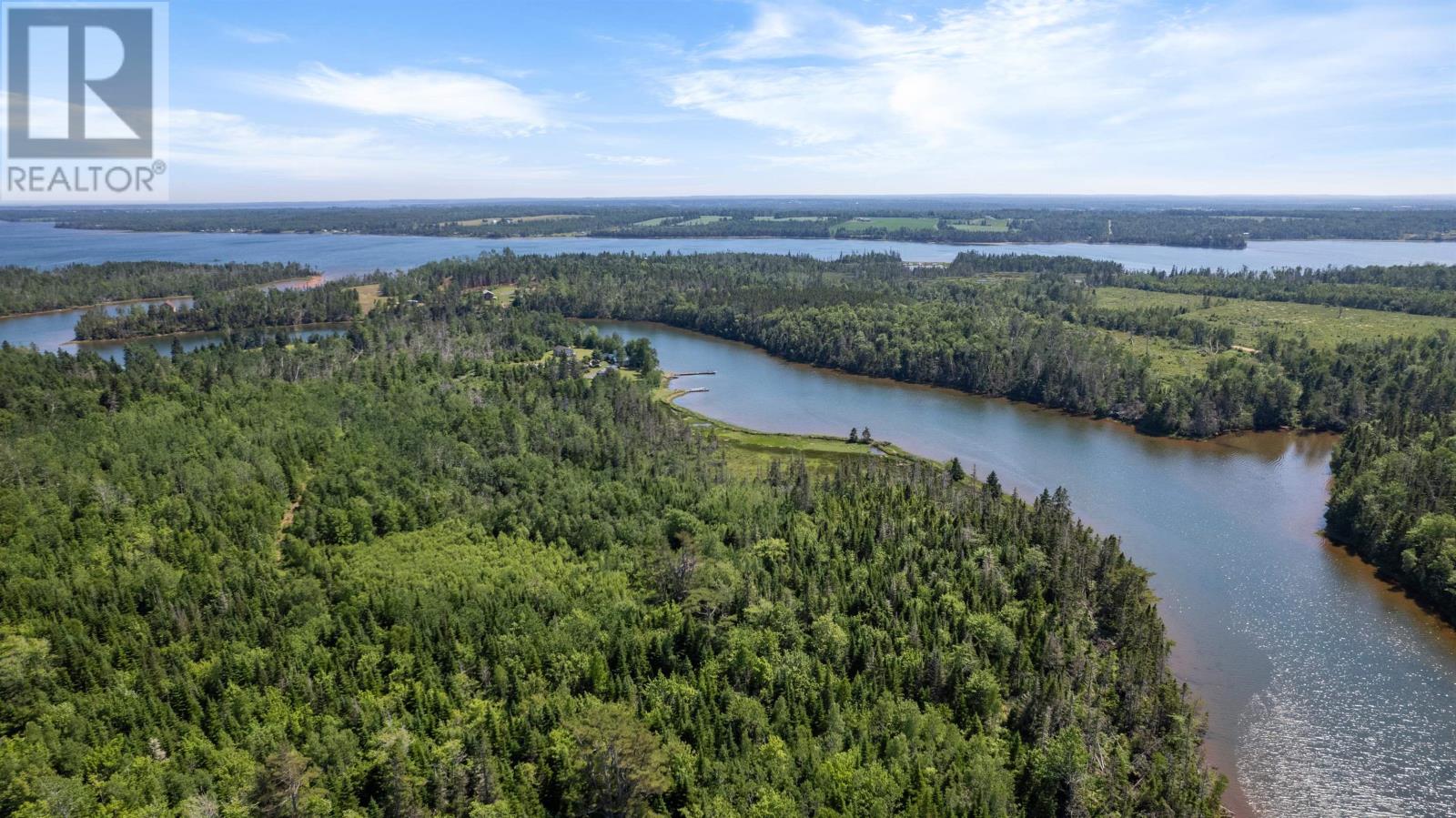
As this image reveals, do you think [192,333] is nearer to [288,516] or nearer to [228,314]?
[228,314]

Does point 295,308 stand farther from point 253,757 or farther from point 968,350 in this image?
point 253,757

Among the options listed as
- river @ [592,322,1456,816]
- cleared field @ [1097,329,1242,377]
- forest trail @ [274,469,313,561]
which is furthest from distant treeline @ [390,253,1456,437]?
forest trail @ [274,469,313,561]

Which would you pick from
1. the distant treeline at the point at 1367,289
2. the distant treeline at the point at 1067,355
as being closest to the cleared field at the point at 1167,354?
the distant treeline at the point at 1067,355

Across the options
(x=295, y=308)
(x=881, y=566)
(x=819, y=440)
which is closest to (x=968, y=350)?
(x=819, y=440)

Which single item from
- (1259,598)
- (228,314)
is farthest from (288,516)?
(228,314)

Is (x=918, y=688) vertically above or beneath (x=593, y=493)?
beneath

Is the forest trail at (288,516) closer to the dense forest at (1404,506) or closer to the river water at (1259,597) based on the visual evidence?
the river water at (1259,597)

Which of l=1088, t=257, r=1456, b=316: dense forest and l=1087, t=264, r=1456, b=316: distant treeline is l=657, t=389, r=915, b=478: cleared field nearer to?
l=1087, t=264, r=1456, b=316: distant treeline
